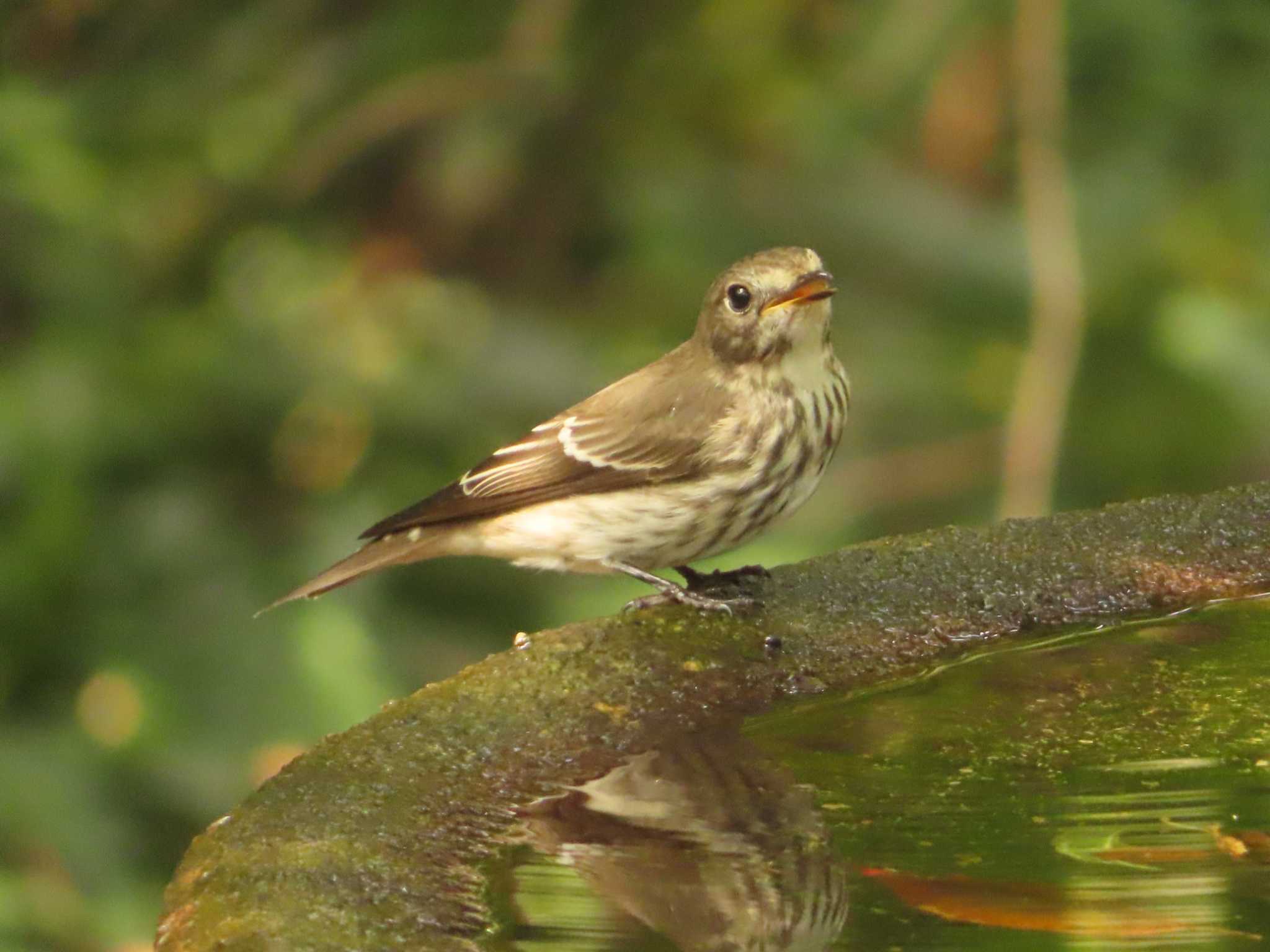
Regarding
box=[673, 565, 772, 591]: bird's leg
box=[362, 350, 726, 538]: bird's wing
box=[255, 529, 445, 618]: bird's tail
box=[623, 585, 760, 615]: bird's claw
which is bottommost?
box=[623, 585, 760, 615]: bird's claw

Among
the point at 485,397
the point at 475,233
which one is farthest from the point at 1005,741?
the point at 475,233

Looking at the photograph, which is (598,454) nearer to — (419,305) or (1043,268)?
(1043,268)

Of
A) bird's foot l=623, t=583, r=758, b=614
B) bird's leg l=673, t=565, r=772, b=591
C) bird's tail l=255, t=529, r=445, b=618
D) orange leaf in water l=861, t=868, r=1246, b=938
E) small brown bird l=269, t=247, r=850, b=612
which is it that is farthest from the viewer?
bird's tail l=255, t=529, r=445, b=618

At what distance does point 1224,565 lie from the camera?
9.32 ft

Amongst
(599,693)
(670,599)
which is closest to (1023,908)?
(599,693)

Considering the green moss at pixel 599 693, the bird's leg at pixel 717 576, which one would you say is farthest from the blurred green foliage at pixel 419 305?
the green moss at pixel 599 693

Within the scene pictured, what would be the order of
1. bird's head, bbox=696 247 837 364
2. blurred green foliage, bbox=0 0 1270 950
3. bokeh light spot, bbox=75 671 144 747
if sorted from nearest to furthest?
bird's head, bbox=696 247 837 364 → bokeh light spot, bbox=75 671 144 747 → blurred green foliage, bbox=0 0 1270 950

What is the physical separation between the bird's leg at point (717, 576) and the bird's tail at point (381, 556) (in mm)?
476

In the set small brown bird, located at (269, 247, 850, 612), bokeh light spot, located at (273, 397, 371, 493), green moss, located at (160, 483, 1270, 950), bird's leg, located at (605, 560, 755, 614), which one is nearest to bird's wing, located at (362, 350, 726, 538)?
small brown bird, located at (269, 247, 850, 612)

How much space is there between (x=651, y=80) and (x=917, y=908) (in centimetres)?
383

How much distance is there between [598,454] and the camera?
11.2 ft

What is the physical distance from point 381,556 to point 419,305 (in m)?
1.84

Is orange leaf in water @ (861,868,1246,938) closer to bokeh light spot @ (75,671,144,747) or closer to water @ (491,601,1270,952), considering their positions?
water @ (491,601,1270,952)

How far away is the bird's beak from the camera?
10.7ft
